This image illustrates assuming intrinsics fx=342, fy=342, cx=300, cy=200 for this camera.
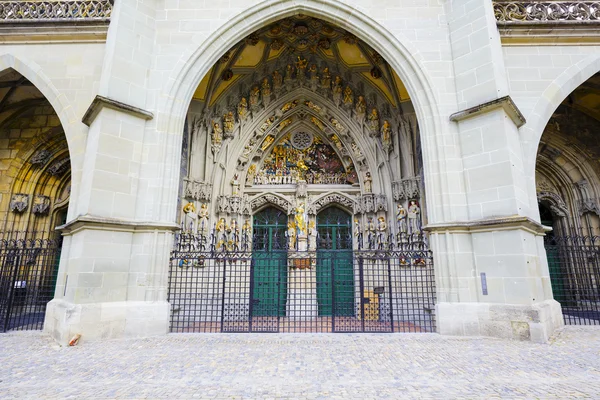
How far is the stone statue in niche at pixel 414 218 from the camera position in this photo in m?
9.54

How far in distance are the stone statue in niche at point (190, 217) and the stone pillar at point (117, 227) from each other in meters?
2.59

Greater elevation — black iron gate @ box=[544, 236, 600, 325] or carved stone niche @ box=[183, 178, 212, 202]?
carved stone niche @ box=[183, 178, 212, 202]

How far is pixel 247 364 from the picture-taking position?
4559mm

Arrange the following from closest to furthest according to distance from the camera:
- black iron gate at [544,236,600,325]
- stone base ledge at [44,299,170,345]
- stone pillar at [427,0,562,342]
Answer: stone base ledge at [44,299,170,345] < stone pillar at [427,0,562,342] < black iron gate at [544,236,600,325]

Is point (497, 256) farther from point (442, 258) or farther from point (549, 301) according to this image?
point (549, 301)

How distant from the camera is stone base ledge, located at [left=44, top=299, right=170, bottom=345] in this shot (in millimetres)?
6043

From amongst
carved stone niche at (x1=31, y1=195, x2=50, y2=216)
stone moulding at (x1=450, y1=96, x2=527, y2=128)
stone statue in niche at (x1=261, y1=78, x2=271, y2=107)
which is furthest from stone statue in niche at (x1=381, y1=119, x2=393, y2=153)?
carved stone niche at (x1=31, y1=195, x2=50, y2=216)

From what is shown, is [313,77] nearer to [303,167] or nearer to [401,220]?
[303,167]

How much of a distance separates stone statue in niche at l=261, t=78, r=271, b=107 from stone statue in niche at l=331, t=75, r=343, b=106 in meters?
2.16

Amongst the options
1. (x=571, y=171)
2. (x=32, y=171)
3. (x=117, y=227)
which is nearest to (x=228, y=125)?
(x=117, y=227)

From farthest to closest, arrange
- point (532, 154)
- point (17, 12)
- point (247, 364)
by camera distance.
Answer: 1. point (17, 12)
2. point (532, 154)
3. point (247, 364)

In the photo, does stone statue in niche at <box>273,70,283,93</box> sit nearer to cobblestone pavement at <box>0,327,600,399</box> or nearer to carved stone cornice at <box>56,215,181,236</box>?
carved stone cornice at <box>56,215,181,236</box>

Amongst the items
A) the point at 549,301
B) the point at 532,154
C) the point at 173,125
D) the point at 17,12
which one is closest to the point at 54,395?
the point at 173,125

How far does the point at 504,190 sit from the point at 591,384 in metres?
3.65
